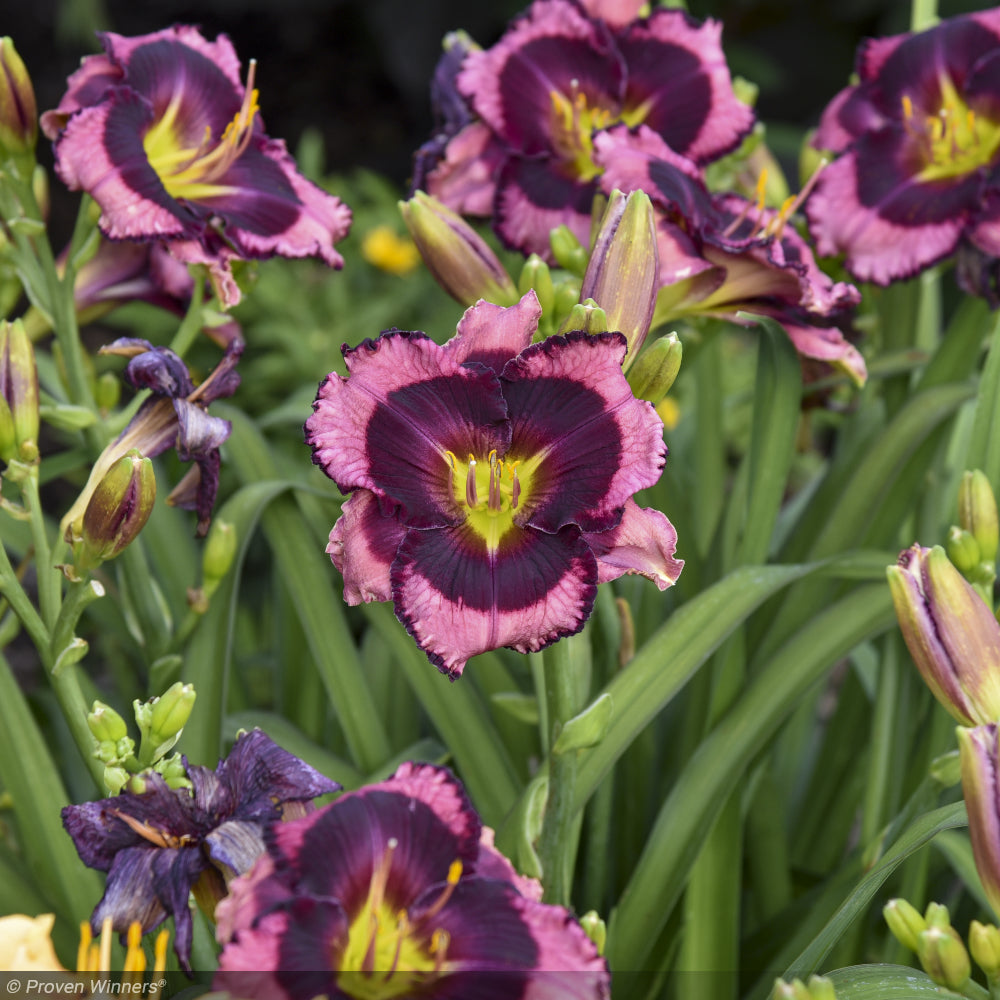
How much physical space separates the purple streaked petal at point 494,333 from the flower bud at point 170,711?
23 cm

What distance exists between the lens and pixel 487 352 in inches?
25.1

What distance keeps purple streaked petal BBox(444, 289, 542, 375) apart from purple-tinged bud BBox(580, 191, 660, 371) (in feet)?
0.17

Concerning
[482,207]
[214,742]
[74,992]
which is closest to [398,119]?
[482,207]

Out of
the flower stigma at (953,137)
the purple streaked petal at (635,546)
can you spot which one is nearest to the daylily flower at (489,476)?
the purple streaked petal at (635,546)

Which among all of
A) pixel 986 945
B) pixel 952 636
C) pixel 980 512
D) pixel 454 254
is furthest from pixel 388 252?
pixel 986 945

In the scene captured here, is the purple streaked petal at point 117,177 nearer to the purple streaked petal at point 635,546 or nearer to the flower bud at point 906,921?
the purple streaked petal at point 635,546

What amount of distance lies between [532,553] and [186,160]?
461mm

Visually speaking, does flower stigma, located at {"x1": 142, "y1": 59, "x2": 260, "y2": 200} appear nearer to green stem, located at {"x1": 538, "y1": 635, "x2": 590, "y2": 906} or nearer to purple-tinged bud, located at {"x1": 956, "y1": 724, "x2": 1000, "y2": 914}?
green stem, located at {"x1": 538, "y1": 635, "x2": 590, "y2": 906}

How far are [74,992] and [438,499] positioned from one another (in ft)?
0.98

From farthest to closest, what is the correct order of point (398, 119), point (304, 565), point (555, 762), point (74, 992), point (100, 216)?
point (398, 119) < point (304, 565) < point (100, 216) < point (555, 762) < point (74, 992)

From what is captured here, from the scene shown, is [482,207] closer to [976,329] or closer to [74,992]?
[976,329]

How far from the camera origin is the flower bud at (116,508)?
0.67 metres

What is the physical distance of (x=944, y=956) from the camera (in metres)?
0.57

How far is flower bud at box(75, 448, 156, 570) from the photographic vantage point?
673 millimetres
